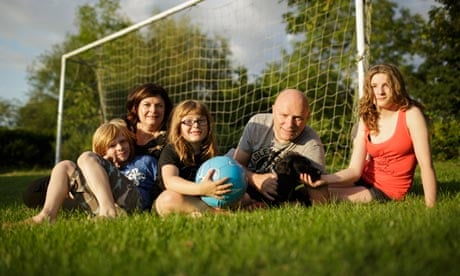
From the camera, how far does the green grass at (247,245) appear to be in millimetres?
1527

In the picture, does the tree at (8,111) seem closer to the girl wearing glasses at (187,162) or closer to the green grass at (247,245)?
the girl wearing glasses at (187,162)

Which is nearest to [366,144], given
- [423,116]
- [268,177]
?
[423,116]

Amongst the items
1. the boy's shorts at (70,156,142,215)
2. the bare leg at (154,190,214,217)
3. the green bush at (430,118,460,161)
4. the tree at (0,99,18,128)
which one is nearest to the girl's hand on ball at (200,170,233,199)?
the bare leg at (154,190,214,217)

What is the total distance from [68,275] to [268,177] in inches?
79.0

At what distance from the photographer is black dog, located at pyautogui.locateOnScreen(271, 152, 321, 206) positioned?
3.25 m

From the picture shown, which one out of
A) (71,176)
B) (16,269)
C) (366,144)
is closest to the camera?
(16,269)

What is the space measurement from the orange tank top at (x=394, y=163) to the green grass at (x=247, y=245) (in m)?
0.83

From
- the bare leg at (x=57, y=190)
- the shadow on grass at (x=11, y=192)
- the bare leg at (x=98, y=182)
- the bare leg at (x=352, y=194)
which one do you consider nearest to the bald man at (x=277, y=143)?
the bare leg at (x=352, y=194)

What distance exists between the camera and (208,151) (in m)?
3.38

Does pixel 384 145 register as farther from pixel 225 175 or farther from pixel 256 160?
pixel 225 175

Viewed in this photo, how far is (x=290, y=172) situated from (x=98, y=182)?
136 centimetres

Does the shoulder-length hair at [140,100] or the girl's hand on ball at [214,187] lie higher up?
the shoulder-length hair at [140,100]

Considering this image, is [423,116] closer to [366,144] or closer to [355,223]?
[366,144]

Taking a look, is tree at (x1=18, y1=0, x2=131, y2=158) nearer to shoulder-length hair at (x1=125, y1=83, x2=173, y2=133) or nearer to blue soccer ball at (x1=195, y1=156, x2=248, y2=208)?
shoulder-length hair at (x1=125, y1=83, x2=173, y2=133)
